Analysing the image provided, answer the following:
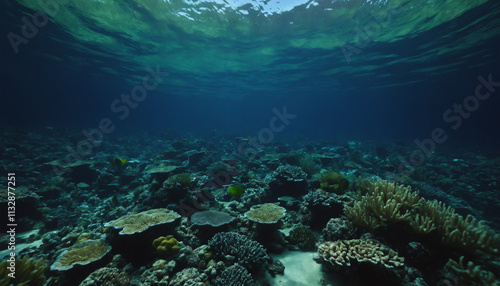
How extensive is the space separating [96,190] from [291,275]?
37.9 feet

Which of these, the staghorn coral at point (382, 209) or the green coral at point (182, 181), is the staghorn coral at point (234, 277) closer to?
the staghorn coral at point (382, 209)

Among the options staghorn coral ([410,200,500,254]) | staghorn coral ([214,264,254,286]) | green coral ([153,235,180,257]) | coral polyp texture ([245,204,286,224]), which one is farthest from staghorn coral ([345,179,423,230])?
green coral ([153,235,180,257])

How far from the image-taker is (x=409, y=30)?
1742 cm

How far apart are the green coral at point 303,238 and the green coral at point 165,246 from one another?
113 inches

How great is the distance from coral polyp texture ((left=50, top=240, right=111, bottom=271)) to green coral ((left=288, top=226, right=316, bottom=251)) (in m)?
4.35

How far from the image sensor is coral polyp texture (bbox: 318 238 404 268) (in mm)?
3219

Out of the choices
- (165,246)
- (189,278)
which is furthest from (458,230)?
(165,246)

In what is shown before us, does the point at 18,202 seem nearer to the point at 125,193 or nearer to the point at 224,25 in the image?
the point at 125,193

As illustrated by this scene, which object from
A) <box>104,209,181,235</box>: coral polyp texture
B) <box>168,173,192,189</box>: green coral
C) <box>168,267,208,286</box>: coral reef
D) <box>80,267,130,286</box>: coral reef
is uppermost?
<box>168,173,192,189</box>: green coral

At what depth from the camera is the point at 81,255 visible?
13.5ft

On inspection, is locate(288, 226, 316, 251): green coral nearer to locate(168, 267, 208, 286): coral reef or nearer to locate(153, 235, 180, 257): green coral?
locate(168, 267, 208, 286): coral reef

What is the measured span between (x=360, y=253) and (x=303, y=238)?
1.72m

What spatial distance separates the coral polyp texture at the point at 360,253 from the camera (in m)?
3.22

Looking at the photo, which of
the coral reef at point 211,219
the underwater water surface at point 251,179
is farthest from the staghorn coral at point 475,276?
the coral reef at point 211,219
